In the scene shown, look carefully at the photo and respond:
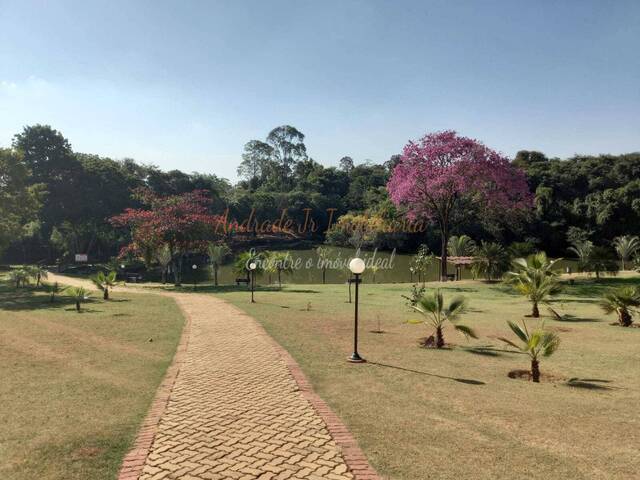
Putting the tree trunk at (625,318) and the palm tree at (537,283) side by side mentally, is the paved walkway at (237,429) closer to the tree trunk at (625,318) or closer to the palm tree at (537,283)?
the palm tree at (537,283)

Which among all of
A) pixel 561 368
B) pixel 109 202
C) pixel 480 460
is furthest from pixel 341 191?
pixel 480 460

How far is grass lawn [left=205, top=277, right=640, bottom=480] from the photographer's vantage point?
5492 millimetres

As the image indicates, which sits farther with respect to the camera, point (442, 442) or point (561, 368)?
point (561, 368)

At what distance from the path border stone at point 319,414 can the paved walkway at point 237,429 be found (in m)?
0.01

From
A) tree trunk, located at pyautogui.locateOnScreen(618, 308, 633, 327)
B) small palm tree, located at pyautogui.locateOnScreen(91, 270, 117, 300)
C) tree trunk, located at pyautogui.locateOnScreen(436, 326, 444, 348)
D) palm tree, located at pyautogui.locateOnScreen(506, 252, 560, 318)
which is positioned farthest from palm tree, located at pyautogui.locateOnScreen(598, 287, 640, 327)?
small palm tree, located at pyautogui.locateOnScreen(91, 270, 117, 300)

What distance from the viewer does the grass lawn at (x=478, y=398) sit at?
549 centimetres

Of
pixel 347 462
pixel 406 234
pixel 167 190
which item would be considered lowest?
pixel 347 462

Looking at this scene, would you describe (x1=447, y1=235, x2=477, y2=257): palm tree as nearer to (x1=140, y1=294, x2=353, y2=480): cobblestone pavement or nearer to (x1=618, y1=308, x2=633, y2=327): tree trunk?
(x1=618, y1=308, x2=633, y2=327): tree trunk

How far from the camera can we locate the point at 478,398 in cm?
786

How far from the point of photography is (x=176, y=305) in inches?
765

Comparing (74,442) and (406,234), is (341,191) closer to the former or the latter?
(406,234)

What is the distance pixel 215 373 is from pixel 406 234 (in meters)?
46.9

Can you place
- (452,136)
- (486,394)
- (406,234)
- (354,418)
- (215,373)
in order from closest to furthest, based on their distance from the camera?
(354,418) < (486,394) < (215,373) < (452,136) < (406,234)

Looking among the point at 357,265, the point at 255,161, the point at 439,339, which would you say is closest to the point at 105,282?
the point at 357,265
